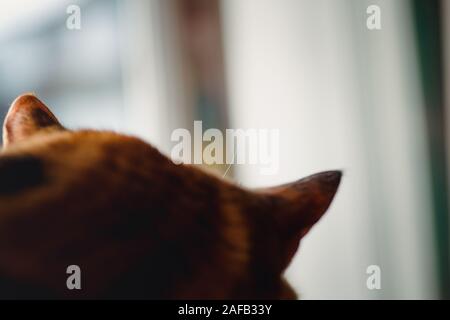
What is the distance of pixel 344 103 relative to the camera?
40.8 inches

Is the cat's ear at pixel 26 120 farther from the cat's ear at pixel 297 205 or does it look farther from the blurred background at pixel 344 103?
the blurred background at pixel 344 103

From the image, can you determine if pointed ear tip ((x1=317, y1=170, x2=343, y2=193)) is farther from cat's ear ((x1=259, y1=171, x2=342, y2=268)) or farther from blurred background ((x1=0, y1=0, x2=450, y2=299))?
blurred background ((x1=0, y1=0, x2=450, y2=299))

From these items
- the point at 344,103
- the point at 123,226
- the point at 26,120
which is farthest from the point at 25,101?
the point at 344,103

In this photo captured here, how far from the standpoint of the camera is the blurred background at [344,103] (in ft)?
3.30

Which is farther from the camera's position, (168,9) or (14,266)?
(168,9)

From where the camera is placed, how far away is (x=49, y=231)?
38 centimetres

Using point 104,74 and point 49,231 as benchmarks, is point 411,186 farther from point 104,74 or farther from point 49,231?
point 49,231

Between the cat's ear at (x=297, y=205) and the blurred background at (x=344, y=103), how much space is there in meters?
0.44

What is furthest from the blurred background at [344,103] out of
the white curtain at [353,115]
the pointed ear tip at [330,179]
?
the pointed ear tip at [330,179]

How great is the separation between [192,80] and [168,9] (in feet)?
0.51

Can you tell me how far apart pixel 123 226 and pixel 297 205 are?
171 millimetres

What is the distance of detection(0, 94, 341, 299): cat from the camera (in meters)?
0.39

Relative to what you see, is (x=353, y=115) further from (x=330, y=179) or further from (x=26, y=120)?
(x=26, y=120)
